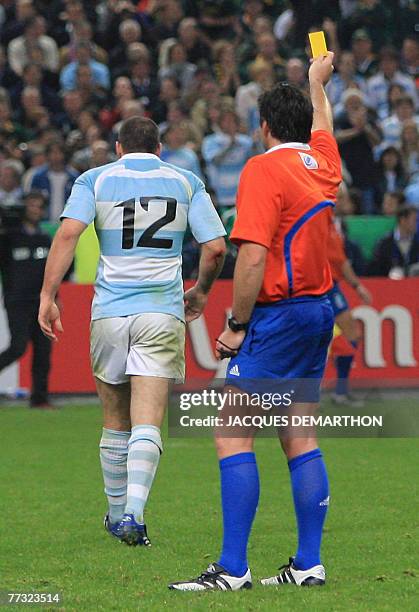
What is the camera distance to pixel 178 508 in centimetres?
920

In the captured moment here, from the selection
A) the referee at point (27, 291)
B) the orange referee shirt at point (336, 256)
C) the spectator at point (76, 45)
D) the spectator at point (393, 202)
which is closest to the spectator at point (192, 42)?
the spectator at point (76, 45)

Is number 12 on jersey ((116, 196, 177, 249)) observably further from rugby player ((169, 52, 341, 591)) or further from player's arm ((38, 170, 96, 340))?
rugby player ((169, 52, 341, 591))

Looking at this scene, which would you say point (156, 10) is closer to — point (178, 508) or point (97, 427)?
point (97, 427)

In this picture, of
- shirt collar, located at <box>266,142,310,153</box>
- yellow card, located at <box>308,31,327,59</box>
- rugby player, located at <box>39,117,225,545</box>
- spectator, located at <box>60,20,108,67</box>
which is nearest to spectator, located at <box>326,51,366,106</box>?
spectator, located at <box>60,20,108,67</box>

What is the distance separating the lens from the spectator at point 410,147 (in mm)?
18734

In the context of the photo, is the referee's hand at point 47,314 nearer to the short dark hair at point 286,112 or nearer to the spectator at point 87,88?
the short dark hair at point 286,112

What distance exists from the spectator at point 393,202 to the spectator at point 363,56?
14.2ft

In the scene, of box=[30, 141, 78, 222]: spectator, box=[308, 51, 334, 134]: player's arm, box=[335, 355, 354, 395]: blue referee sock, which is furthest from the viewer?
box=[30, 141, 78, 222]: spectator

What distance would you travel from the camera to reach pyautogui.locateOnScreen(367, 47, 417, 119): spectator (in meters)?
20.4

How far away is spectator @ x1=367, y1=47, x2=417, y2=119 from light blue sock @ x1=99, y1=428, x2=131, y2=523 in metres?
13.2

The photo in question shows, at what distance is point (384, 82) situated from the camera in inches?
808

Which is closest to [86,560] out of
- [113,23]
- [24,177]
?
[24,177]

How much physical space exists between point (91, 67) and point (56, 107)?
842 mm

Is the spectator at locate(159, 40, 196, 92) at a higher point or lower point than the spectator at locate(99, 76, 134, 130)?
higher
